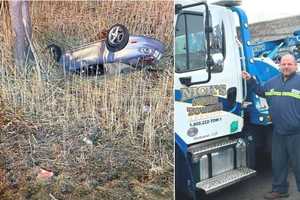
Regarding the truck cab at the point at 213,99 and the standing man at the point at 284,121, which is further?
the standing man at the point at 284,121

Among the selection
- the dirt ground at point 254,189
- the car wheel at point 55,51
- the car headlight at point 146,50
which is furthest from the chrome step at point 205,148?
the car wheel at point 55,51

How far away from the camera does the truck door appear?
2967mm

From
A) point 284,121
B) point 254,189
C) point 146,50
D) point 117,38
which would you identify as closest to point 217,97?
point 284,121

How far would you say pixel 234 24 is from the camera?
3602 millimetres

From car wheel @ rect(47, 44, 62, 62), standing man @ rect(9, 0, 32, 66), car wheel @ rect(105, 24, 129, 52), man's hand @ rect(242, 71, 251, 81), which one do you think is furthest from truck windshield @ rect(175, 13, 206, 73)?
standing man @ rect(9, 0, 32, 66)

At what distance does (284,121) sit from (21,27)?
6.72 feet

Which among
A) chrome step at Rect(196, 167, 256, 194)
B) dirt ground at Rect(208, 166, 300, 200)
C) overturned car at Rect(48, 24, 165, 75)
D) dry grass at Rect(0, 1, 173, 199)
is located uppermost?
overturned car at Rect(48, 24, 165, 75)

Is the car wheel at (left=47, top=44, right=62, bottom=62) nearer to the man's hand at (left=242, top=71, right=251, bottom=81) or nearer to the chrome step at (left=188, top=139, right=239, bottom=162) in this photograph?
the chrome step at (left=188, top=139, right=239, bottom=162)

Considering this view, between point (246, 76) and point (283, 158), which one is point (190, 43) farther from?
point (283, 158)

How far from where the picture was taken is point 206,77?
3197mm

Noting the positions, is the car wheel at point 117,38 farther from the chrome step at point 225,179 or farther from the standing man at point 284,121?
the standing man at point 284,121

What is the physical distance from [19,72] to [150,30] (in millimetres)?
791

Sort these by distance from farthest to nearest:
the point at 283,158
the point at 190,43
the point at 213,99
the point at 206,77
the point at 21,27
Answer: the point at 283,158 < the point at 213,99 < the point at 206,77 < the point at 190,43 < the point at 21,27

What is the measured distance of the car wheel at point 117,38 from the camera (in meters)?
2.48
